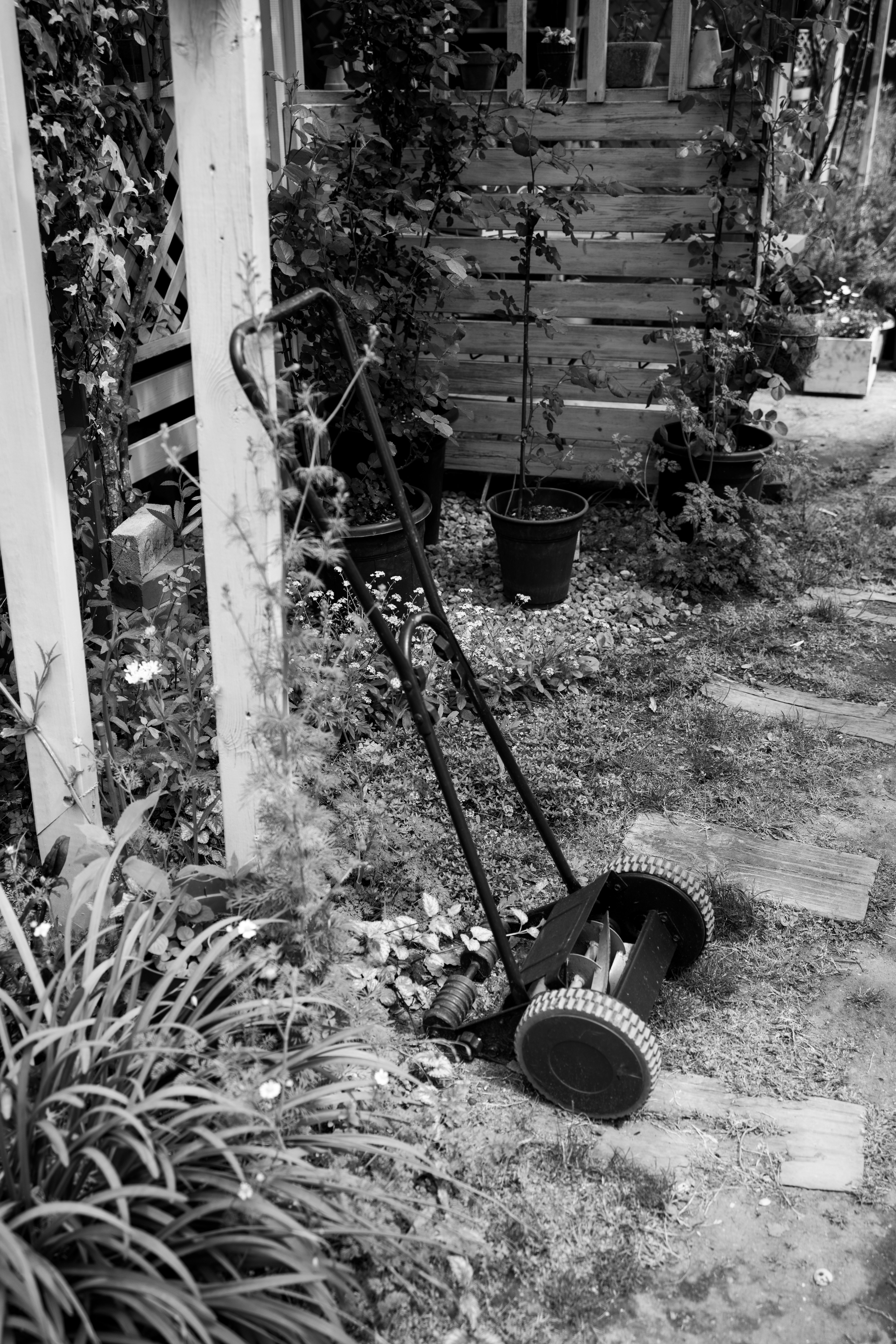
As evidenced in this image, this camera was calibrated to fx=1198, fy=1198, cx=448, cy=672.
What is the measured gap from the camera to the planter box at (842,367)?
770 cm

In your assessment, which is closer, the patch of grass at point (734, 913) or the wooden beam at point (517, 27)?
the patch of grass at point (734, 913)

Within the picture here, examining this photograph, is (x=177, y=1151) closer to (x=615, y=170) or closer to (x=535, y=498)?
(x=535, y=498)

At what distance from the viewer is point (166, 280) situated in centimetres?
445

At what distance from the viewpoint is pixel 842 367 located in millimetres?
7785

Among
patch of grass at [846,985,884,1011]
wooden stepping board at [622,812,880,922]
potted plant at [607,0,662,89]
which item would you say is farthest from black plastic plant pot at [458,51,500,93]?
patch of grass at [846,985,884,1011]

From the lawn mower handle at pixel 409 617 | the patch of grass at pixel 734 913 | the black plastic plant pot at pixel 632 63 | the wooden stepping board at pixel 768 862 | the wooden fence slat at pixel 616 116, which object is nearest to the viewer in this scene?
the lawn mower handle at pixel 409 617

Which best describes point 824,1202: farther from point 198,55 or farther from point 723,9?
point 723,9

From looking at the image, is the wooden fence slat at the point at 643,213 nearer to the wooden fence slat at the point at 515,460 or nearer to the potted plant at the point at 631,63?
the potted plant at the point at 631,63

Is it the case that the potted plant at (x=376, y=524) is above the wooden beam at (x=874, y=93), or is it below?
below

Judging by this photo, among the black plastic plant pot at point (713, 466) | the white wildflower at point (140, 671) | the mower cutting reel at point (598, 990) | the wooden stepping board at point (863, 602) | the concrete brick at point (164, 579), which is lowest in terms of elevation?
the wooden stepping board at point (863, 602)

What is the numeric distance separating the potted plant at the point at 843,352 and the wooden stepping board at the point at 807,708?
13.3 ft

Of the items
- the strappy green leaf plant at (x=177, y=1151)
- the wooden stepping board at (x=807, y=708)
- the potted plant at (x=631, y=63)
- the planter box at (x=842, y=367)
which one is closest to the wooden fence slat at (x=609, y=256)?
the potted plant at (x=631, y=63)

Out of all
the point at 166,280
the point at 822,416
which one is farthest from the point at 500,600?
the point at 822,416

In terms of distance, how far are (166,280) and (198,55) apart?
2647 mm
